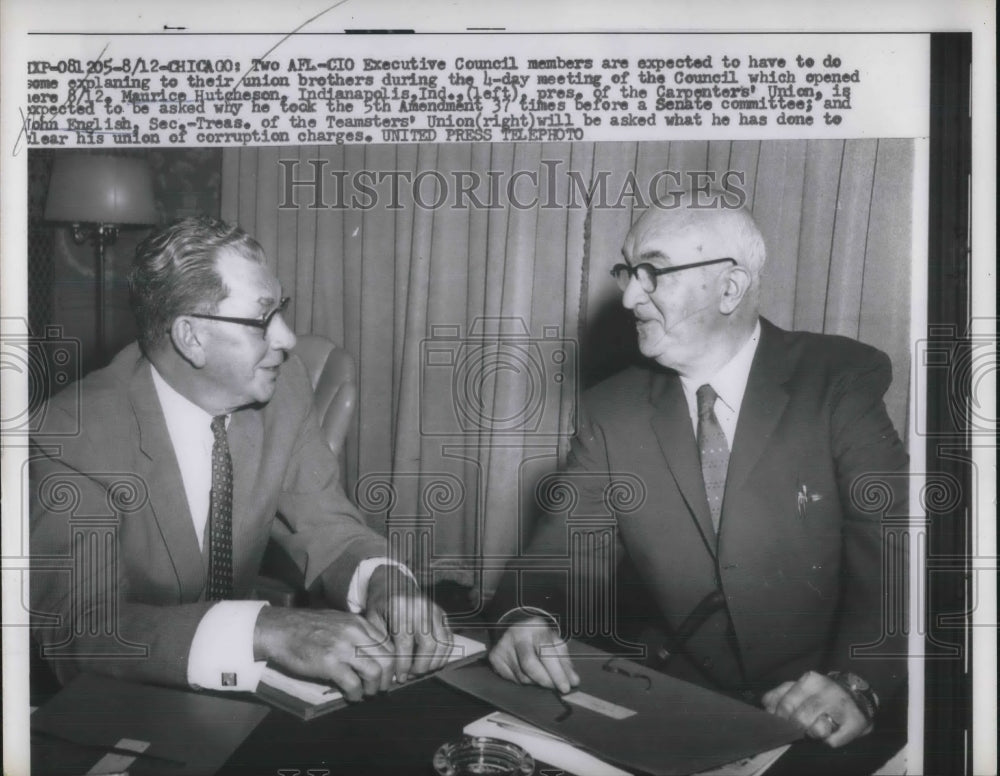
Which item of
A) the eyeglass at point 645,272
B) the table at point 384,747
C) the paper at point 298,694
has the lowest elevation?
the table at point 384,747

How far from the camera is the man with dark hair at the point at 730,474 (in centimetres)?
196

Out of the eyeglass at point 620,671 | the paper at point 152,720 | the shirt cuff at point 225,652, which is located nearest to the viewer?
the paper at point 152,720

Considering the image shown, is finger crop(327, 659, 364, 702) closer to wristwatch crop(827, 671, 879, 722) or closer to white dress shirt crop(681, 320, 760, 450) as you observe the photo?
white dress shirt crop(681, 320, 760, 450)

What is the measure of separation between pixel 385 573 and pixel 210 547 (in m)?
0.37

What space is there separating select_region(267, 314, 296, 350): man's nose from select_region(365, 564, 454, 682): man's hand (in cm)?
51

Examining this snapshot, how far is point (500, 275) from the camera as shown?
1984 mm

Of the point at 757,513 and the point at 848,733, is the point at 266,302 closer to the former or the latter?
the point at 757,513

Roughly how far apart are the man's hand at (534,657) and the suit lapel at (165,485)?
650 mm

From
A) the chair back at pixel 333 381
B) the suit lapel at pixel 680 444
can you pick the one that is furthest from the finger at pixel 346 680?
the suit lapel at pixel 680 444

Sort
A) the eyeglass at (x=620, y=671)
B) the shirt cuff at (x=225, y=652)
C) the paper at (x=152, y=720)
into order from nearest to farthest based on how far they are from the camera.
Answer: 1. the paper at (x=152, y=720)
2. the shirt cuff at (x=225, y=652)
3. the eyeglass at (x=620, y=671)

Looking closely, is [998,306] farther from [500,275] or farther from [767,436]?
[500,275]

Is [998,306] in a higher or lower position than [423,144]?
lower

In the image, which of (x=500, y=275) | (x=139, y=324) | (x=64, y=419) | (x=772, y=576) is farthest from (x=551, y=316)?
(x=64, y=419)

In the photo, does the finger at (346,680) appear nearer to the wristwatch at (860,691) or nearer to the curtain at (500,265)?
the curtain at (500,265)
